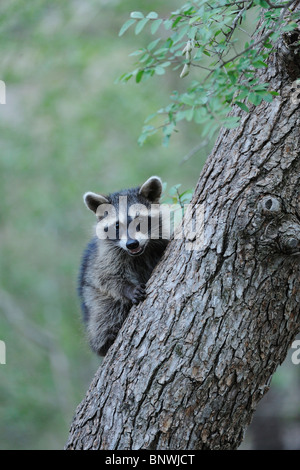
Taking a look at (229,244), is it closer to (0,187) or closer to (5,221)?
(0,187)

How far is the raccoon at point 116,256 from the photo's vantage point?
4902mm

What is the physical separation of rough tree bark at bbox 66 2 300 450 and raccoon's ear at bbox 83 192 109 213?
1.92m

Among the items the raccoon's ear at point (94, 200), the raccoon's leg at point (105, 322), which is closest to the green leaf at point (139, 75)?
the raccoon's ear at point (94, 200)

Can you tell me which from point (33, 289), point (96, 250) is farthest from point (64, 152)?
point (96, 250)

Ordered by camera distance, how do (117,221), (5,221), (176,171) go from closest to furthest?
(117,221), (176,171), (5,221)

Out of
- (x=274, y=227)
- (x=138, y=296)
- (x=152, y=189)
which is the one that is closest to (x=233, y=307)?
(x=274, y=227)

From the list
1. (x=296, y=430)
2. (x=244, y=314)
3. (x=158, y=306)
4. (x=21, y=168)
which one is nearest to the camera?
(x=244, y=314)

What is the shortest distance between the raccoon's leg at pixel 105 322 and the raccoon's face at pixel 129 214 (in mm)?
512

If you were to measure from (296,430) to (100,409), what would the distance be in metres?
7.74

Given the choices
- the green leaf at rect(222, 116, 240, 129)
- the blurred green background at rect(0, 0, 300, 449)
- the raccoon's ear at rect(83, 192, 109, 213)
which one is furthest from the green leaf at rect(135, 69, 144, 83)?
the blurred green background at rect(0, 0, 300, 449)

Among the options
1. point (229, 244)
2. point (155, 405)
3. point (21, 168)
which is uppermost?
point (21, 168)

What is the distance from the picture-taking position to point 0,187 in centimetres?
1305

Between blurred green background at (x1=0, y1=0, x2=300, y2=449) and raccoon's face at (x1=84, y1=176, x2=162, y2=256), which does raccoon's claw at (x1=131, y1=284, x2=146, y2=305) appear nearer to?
raccoon's face at (x1=84, y1=176, x2=162, y2=256)

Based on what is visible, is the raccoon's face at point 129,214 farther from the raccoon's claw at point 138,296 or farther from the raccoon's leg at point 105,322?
the raccoon's claw at point 138,296
